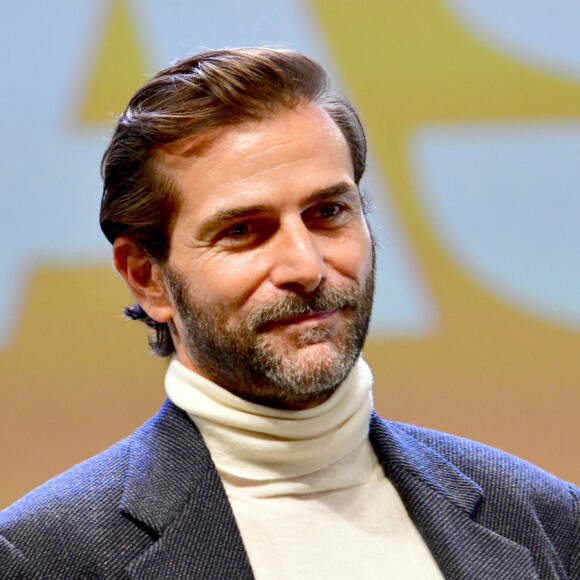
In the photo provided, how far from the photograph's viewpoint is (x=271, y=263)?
1.82 m

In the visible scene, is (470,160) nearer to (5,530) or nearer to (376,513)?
(376,513)

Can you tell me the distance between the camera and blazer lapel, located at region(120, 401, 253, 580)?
1710 mm

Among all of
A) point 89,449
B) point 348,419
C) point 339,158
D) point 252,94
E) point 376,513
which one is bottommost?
point 89,449

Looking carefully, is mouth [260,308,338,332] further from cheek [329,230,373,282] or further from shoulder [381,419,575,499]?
shoulder [381,419,575,499]

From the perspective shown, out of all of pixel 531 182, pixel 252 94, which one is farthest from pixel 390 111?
pixel 252 94

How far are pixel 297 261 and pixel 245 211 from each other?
0.13m

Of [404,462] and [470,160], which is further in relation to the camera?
[470,160]

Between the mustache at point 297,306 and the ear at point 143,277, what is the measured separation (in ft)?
0.84

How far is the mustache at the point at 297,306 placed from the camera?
1.81 meters

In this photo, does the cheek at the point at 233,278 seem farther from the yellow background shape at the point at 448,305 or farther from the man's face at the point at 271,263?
the yellow background shape at the point at 448,305

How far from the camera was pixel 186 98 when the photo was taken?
6.28ft

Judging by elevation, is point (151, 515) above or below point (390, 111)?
below

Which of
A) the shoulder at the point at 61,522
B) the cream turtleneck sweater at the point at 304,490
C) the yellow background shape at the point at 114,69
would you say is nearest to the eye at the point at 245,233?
the cream turtleneck sweater at the point at 304,490

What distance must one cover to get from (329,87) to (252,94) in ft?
0.74
